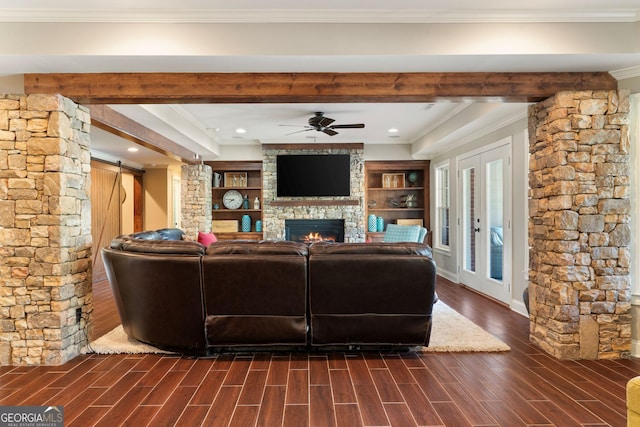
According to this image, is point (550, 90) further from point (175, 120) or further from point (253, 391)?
point (175, 120)

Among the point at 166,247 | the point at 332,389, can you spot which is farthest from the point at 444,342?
the point at 166,247

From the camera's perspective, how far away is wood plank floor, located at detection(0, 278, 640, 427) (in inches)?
86.3

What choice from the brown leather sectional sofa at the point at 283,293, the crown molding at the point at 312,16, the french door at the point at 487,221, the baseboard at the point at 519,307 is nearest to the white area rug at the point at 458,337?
the brown leather sectional sofa at the point at 283,293

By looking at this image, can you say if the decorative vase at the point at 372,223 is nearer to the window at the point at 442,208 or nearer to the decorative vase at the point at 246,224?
the window at the point at 442,208

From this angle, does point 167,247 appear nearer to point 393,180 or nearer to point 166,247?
point 166,247

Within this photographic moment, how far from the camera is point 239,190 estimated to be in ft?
26.6

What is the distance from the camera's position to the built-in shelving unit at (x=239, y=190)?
780 centimetres

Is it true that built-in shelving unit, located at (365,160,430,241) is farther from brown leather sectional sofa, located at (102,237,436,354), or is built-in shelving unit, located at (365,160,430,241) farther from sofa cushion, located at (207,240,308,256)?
sofa cushion, located at (207,240,308,256)

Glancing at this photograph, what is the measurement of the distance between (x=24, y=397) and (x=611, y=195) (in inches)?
182

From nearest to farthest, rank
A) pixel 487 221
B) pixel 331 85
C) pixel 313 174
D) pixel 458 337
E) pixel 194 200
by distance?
pixel 331 85 < pixel 458 337 < pixel 487 221 < pixel 194 200 < pixel 313 174

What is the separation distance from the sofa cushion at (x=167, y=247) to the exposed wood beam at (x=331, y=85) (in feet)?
4.01

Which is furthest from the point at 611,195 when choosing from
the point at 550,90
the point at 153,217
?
the point at 153,217

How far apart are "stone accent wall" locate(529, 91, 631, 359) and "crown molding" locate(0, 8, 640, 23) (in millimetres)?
626

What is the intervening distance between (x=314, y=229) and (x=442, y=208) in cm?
261
